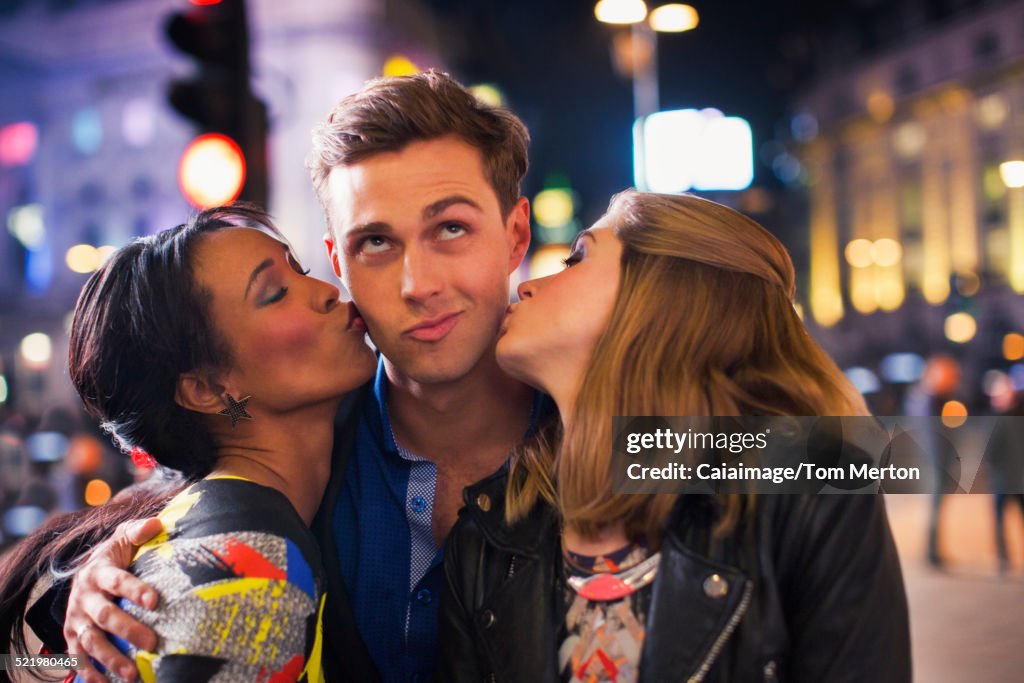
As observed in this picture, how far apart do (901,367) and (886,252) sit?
20171 mm

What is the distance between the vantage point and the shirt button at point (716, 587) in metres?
1.93

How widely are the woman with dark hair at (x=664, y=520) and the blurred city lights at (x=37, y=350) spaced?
3705cm

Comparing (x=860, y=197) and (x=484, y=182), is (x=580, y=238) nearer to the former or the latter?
(x=484, y=182)

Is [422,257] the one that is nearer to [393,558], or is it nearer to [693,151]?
[393,558]

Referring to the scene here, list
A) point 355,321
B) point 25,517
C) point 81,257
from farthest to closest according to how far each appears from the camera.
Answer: point 81,257, point 25,517, point 355,321

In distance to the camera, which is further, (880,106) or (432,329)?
(880,106)

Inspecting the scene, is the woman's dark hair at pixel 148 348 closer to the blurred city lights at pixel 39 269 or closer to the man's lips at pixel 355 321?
the man's lips at pixel 355 321

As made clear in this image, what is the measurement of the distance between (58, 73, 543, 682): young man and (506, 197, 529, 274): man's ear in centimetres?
5

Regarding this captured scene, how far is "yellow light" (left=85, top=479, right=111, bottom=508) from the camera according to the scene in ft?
24.7

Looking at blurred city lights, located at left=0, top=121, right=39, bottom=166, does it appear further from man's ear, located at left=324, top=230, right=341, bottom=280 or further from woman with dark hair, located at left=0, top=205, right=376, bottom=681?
woman with dark hair, located at left=0, top=205, right=376, bottom=681

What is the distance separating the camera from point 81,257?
38.4 meters

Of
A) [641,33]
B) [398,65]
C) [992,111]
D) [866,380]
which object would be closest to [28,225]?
[398,65]

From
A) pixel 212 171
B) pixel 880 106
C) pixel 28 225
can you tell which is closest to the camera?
pixel 212 171

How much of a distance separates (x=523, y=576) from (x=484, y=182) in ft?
3.79
